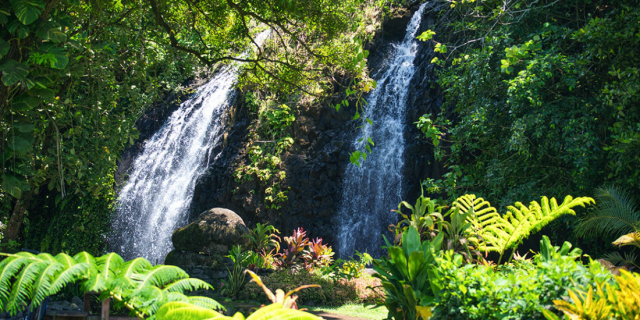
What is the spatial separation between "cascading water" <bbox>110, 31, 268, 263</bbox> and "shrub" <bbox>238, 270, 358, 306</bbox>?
755cm

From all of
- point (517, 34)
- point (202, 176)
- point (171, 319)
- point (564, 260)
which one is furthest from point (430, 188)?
point (202, 176)

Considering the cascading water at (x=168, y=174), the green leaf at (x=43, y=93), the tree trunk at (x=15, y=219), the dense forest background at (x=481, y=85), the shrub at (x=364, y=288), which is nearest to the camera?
the green leaf at (x=43, y=93)

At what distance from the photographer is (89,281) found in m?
2.62

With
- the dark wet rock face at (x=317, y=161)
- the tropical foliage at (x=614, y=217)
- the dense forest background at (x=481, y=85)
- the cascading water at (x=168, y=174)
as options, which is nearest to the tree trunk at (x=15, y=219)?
the dense forest background at (x=481, y=85)

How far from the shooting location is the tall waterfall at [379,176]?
1383 cm

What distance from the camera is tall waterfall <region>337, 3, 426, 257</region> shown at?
13828mm

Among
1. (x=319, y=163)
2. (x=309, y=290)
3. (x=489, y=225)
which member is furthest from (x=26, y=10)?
(x=319, y=163)

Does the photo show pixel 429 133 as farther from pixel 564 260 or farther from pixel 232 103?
pixel 232 103

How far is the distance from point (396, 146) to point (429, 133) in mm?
5383

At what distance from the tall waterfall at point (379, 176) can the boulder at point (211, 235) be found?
4.13m

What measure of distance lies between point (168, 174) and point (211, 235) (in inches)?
289

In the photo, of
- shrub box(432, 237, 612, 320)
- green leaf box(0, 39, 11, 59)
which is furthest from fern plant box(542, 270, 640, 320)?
green leaf box(0, 39, 11, 59)

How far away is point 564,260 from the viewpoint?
3.29 m

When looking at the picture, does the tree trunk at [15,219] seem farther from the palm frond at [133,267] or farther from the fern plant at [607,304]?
the fern plant at [607,304]
